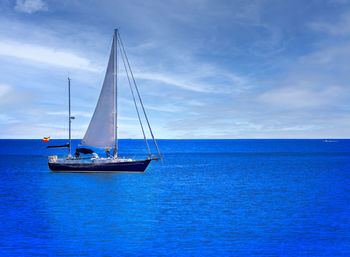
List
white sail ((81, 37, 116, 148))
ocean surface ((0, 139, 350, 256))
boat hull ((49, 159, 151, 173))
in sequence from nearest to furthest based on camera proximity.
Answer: ocean surface ((0, 139, 350, 256)) < boat hull ((49, 159, 151, 173)) < white sail ((81, 37, 116, 148))

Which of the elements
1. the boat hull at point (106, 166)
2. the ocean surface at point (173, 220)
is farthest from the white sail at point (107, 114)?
the ocean surface at point (173, 220)

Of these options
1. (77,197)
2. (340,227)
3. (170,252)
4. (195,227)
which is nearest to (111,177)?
(77,197)

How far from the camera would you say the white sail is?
Result: 46250 mm

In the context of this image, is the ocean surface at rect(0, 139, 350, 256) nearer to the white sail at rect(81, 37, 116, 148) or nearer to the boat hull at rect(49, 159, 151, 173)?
the boat hull at rect(49, 159, 151, 173)

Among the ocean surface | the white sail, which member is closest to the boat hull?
the white sail

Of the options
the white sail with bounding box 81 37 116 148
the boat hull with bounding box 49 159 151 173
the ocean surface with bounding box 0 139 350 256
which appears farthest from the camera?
the white sail with bounding box 81 37 116 148

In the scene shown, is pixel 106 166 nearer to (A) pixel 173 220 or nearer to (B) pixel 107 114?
(B) pixel 107 114

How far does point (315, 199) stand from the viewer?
1254 inches

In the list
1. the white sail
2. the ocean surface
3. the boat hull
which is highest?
the white sail

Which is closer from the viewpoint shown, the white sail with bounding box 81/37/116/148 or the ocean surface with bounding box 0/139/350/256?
the ocean surface with bounding box 0/139/350/256

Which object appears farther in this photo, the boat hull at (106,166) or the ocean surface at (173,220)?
the boat hull at (106,166)

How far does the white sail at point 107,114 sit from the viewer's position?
4625 cm

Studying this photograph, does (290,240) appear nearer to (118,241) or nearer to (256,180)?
(118,241)

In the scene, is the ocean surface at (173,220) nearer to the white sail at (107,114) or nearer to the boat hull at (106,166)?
the boat hull at (106,166)
